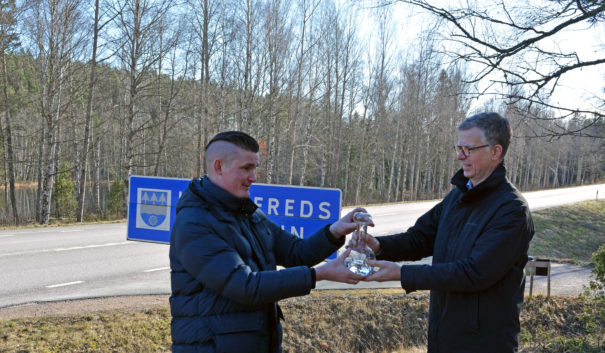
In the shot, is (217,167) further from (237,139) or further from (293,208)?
(293,208)

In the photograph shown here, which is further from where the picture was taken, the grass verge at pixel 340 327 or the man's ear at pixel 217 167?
the grass verge at pixel 340 327

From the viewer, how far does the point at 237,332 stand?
1.95 meters

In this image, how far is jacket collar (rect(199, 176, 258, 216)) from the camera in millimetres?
2105

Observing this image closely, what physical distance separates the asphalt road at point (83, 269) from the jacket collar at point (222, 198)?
18.4 feet

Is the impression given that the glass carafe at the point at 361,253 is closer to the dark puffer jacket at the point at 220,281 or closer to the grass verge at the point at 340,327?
the dark puffer jacket at the point at 220,281

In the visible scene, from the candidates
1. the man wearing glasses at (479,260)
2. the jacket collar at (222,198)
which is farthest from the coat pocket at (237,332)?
the man wearing glasses at (479,260)

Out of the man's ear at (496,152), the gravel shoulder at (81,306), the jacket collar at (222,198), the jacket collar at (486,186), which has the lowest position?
the gravel shoulder at (81,306)

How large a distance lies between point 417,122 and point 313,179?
1670 cm

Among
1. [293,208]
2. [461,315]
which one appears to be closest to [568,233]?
[293,208]

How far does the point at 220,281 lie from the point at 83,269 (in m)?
7.87

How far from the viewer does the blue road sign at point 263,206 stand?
508 cm

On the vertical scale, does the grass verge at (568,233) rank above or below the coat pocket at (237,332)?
below

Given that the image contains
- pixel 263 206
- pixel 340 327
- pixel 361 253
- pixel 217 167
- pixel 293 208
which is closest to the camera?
pixel 217 167

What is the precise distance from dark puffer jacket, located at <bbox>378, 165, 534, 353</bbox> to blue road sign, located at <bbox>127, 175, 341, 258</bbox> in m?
2.78
